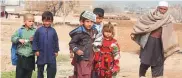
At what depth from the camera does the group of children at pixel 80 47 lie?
6875mm

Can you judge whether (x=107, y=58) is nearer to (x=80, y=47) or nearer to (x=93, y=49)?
(x=93, y=49)

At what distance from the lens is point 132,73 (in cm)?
1116

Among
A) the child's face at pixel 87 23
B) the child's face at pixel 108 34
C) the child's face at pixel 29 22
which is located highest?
the child's face at pixel 87 23

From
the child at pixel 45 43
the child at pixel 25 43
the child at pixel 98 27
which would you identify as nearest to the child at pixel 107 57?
the child at pixel 98 27

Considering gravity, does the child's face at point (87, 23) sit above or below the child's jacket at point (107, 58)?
above

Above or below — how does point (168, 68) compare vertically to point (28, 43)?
below

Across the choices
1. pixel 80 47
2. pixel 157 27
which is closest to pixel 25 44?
pixel 80 47

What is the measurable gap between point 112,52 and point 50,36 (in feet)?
3.00

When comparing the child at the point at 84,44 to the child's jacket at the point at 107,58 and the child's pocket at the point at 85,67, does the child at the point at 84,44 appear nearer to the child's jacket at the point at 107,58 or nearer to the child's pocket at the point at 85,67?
the child's pocket at the point at 85,67

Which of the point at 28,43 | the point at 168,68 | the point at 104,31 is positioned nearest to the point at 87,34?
the point at 104,31

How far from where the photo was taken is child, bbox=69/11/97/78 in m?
6.84

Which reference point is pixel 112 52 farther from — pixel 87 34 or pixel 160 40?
pixel 160 40

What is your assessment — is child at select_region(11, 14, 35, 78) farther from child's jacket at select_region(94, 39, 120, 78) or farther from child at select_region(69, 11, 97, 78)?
child's jacket at select_region(94, 39, 120, 78)

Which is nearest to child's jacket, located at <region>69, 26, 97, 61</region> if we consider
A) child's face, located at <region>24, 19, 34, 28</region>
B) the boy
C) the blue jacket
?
the boy
